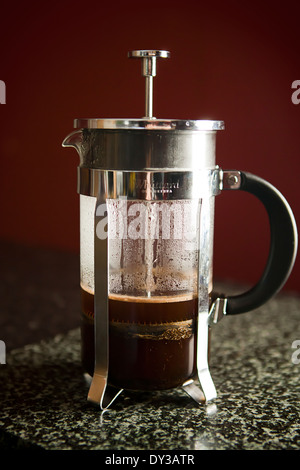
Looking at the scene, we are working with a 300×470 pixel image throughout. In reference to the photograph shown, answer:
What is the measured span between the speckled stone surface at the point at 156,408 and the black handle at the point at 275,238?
0.15 m

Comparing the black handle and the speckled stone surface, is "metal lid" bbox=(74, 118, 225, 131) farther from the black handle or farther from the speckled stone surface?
the speckled stone surface

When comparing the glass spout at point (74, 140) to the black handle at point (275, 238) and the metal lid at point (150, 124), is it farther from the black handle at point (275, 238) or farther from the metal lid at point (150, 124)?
the black handle at point (275, 238)

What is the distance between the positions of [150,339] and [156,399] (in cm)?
12

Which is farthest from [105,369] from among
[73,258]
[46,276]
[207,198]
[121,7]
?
[121,7]

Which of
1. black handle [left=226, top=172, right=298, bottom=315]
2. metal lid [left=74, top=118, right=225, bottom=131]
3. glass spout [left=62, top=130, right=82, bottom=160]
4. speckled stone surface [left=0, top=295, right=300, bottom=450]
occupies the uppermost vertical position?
metal lid [left=74, top=118, right=225, bottom=131]

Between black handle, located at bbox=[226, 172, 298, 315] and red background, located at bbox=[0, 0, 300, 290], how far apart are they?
86 centimetres

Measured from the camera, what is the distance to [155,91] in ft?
5.68

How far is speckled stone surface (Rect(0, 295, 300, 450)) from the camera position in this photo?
25.3 inches

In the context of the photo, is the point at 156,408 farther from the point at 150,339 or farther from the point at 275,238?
the point at 275,238

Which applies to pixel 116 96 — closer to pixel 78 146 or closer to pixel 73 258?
pixel 73 258

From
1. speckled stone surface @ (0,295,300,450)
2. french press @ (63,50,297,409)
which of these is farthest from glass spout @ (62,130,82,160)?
speckled stone surface @ (0,295,300,450)

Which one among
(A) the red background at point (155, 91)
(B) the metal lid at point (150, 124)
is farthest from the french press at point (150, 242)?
(A) the red background at point (155, 91)

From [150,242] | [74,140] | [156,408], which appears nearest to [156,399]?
[156,408]

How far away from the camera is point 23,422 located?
68cm
